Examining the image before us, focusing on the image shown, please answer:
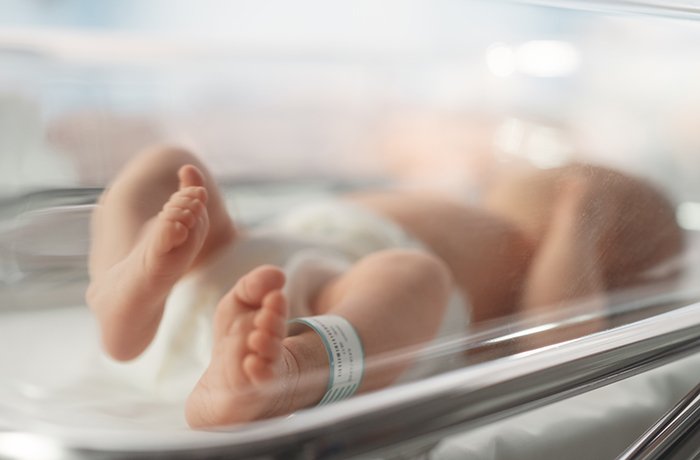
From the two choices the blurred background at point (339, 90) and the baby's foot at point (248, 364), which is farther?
the blurred background at point (339, 90)

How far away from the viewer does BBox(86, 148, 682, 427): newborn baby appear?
380 millimetres

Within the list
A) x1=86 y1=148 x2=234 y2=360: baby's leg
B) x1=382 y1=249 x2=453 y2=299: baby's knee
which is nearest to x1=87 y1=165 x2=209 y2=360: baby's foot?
x1=86 y1=148 x2=234 y2=360: baby's leg

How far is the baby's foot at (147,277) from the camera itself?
43 centimetres

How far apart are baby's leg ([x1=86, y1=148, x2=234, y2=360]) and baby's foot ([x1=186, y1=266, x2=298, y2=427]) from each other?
0.18ft

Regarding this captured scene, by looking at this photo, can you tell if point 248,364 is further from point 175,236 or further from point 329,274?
point 329,274

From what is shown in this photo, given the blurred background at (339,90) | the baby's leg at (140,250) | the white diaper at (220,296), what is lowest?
the white diaper at (220,296)

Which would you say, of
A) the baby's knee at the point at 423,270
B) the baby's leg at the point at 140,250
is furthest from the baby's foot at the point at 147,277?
the baby's knee at the point at 423,270

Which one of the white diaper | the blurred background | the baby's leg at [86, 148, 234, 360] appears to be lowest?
the white diaper

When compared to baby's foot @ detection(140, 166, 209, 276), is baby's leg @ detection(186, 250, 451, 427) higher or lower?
lower

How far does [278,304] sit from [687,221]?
1.39ft

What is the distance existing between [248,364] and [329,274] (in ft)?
0.70

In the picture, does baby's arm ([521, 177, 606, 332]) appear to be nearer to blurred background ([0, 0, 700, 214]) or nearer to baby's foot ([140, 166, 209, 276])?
blurred background ([0, 0, 700, 214])

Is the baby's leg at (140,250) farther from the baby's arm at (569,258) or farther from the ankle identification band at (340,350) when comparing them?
the baby's arm at (569,258)

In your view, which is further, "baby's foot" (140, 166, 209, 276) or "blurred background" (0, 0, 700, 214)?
"blurred background" (0, 0, 700, 214)
